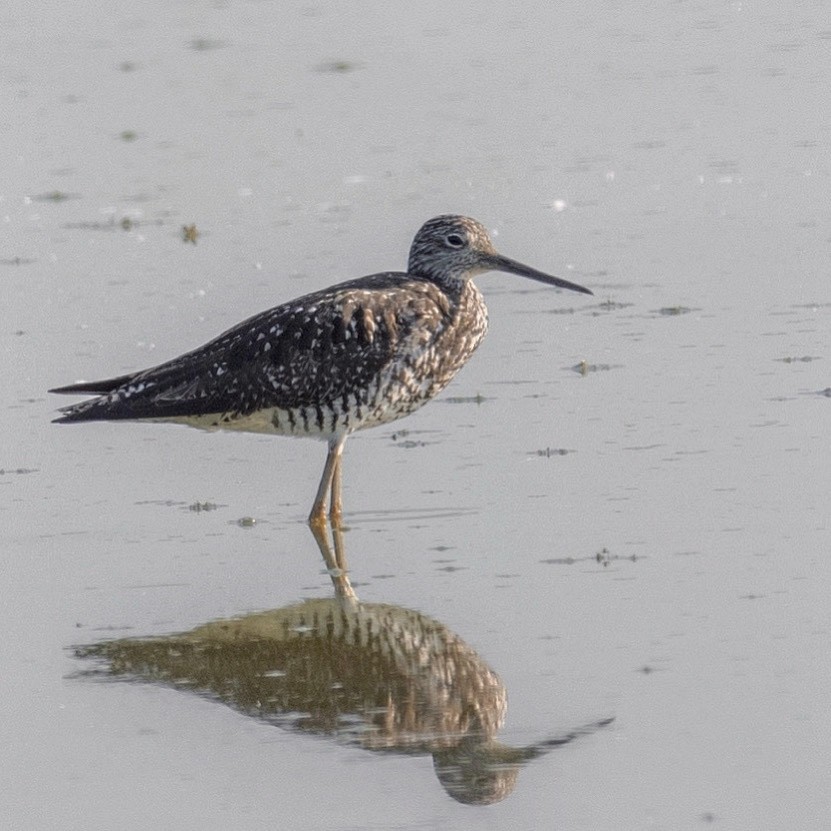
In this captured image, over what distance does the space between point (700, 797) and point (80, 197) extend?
12.1 meters

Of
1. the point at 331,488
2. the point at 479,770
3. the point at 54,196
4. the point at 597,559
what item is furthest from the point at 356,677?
the point at 54,196

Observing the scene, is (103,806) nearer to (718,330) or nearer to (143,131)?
(718,330)

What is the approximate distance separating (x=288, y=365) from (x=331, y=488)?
696 mm

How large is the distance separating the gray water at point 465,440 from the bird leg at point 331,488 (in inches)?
6.0

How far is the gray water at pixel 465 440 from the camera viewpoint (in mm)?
7414

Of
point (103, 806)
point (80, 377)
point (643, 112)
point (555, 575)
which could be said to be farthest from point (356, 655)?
point (643, 112)

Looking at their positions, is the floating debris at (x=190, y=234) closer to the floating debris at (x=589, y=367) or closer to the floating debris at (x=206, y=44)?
the floating debris at (x=589, y=367)

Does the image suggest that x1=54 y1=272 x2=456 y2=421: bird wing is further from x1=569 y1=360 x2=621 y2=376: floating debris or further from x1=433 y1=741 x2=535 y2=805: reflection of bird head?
x1=433 y1=741 x2=535 y2=805: reflection of bird head

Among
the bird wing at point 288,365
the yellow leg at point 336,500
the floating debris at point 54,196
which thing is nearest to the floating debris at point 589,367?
the bird wing at point 288,365

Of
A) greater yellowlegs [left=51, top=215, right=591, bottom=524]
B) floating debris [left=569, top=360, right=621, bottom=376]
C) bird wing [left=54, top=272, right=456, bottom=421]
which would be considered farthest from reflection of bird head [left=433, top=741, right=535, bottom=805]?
floating debris [left=569, top=360, right=621, bottom=376]

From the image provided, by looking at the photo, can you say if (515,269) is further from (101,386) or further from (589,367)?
(101,386)

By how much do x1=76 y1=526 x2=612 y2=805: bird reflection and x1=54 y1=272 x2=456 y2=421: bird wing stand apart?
1523 mm

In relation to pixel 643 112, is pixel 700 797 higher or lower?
higher

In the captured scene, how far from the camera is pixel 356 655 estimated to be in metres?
8.66
